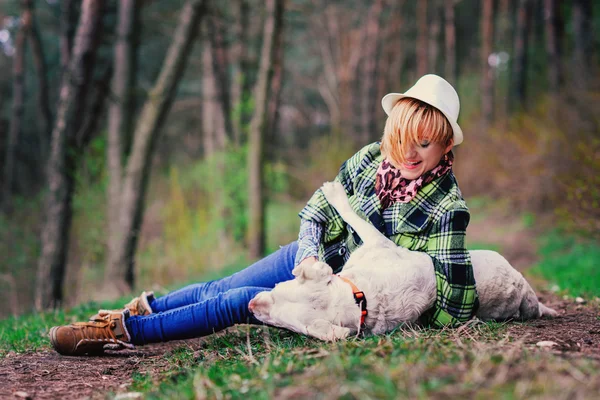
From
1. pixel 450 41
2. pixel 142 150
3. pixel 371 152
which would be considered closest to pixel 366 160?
pixel 371 152

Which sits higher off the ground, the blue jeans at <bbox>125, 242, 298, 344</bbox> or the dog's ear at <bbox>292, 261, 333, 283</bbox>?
Answer: the dog's ear at <bbox>292, 261, 333, 283</bbox>

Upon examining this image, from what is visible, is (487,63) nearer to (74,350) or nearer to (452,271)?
(452,271)

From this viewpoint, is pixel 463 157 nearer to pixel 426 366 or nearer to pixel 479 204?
pixel 479 204

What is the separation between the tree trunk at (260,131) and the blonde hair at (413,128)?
6.78 m

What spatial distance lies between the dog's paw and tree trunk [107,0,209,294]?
489cm

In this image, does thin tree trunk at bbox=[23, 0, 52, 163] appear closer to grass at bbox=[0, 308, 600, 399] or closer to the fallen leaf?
grass at bbox=[0, 308, 600, 399]

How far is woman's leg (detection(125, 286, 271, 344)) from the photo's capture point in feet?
12.2

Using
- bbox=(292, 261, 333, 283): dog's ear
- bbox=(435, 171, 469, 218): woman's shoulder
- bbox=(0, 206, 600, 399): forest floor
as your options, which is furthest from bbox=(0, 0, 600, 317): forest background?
bbox=(292, 261, 333, 283): dog's ear

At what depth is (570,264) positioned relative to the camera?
8.49m

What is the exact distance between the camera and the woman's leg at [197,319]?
371 cm

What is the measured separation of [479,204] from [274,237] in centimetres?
609

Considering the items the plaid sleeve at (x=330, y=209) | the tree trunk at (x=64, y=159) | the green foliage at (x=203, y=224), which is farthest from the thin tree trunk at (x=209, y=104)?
the plaid sleeve at (x=330, y=209)

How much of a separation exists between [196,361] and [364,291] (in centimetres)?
103

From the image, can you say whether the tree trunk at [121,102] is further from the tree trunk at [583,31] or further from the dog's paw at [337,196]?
the tree trunk at [583,31]
